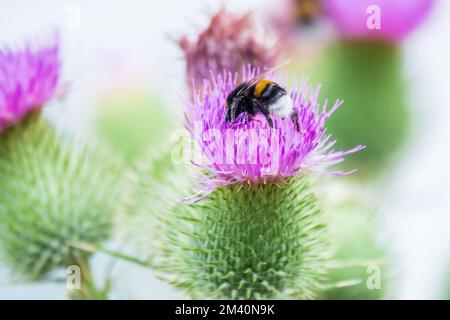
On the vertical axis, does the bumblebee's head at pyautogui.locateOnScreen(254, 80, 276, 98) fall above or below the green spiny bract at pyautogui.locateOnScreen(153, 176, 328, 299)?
above

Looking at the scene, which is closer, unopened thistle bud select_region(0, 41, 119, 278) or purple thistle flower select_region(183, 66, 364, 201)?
purple thistle flower select_region(183, 66, 364, 201)

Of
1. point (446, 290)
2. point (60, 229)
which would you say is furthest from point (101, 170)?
point (446, 290)

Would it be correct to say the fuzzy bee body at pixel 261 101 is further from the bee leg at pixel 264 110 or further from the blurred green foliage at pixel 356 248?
the blurred green foliage at pixel 356 248

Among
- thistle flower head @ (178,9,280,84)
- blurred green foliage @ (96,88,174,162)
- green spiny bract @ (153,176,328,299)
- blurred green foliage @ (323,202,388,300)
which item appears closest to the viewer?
green spiny bract @ (153,176,328,299)

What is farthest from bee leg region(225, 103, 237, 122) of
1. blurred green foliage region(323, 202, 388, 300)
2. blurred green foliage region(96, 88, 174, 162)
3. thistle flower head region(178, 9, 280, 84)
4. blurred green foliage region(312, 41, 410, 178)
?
blurred green foliage region(312, 41, 410, 178)

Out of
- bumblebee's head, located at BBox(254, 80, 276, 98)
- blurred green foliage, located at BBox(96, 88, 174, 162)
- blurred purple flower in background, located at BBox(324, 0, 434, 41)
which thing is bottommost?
bumblebee's head, located at BBox(254, 80, 276, 98)

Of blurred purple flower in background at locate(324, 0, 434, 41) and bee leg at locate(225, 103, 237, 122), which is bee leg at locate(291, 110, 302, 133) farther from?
blurred purple flower in background at locate(324, 0, 434, 41)
